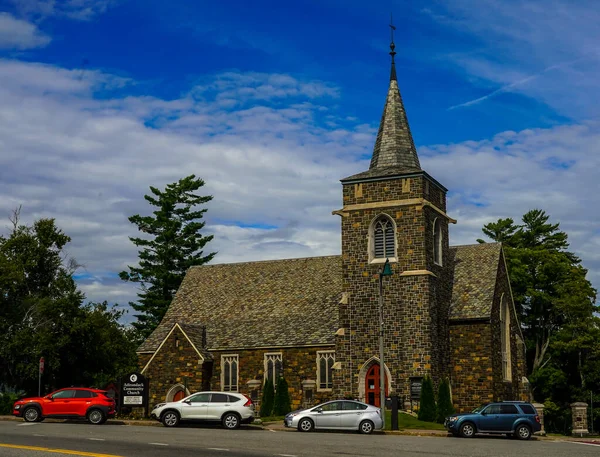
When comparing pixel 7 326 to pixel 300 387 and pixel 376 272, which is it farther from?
pixel 376 272

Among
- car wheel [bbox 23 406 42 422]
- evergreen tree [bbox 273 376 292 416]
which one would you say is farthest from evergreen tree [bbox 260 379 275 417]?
car wheel [bbox 23 406 42 422]

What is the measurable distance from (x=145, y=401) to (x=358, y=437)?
13722mm

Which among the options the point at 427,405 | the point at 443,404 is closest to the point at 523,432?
the point at 427,405

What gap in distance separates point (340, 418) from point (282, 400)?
488 inches

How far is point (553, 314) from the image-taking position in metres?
58.8

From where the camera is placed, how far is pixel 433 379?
38.2 m

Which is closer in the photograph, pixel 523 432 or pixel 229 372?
pixel 523 432

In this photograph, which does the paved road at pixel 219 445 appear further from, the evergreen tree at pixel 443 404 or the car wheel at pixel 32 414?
the evergreen tree at pixel 443 404

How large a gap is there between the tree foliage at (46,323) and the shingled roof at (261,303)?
4650 mm

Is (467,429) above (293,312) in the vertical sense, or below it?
below

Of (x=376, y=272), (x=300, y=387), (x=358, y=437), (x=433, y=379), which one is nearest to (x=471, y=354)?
(x=433, y=379)

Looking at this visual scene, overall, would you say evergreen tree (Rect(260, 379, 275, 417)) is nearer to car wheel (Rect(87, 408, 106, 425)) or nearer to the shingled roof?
the shingled roof

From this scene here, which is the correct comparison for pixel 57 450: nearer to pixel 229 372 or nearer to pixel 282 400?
pixel 282 400

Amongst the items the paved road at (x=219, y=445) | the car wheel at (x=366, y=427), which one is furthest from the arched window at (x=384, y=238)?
the paved road at (x=219, y=445)
